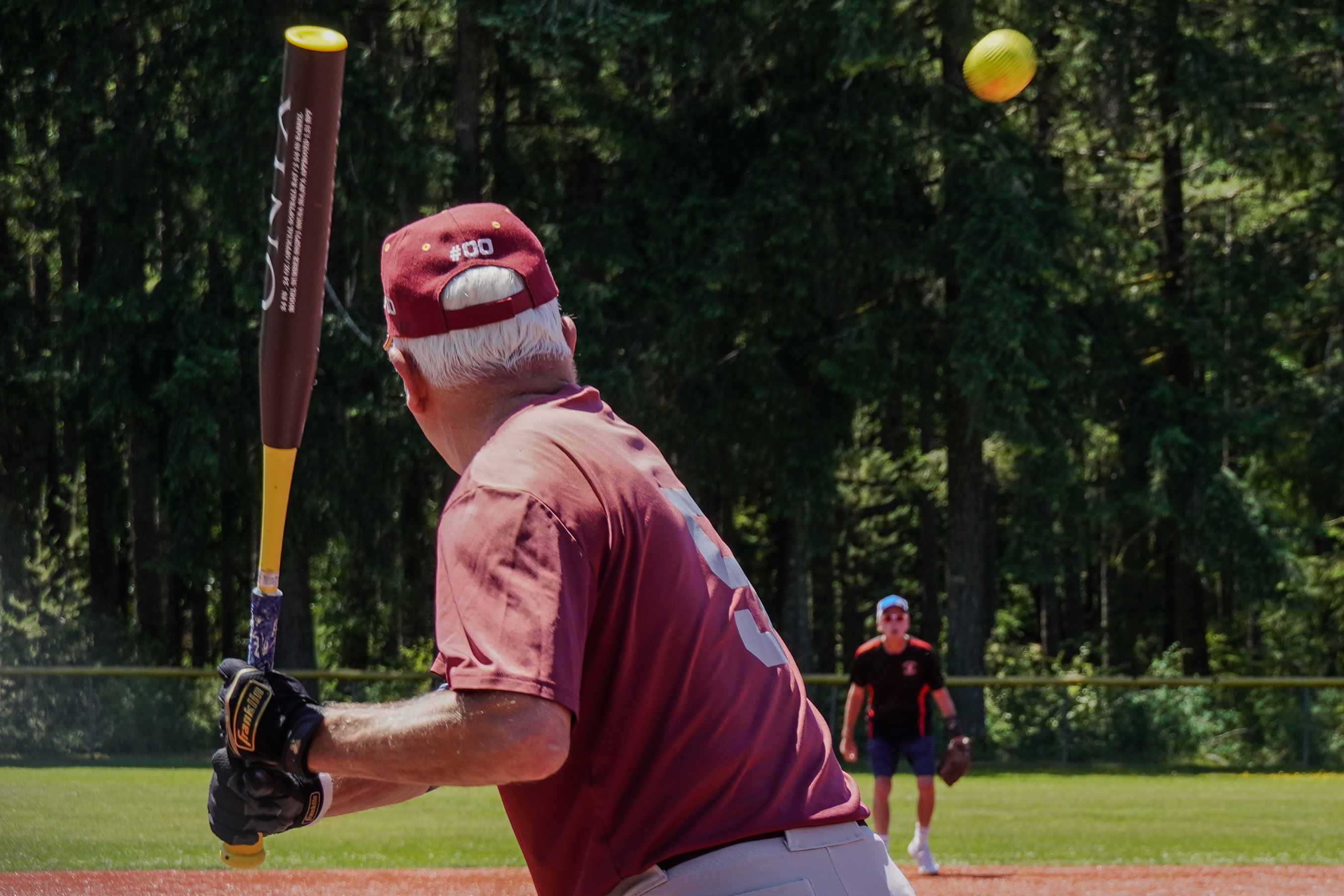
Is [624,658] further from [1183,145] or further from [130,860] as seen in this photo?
[1183,145]

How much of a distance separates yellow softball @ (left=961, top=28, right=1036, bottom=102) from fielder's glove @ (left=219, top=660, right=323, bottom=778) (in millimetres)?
15661

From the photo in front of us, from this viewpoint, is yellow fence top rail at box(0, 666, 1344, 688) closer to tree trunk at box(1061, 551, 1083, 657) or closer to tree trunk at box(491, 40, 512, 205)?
tree trunk at box(491, 40, 512, 205)

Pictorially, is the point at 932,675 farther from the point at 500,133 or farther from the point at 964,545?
the point at 500,133

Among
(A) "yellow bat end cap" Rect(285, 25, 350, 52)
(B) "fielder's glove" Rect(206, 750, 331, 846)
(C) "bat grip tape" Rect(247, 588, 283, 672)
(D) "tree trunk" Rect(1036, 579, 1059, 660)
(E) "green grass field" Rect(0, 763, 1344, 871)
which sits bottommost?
(D) "tree trunk" Rect(1036, 579, 1059, 660)

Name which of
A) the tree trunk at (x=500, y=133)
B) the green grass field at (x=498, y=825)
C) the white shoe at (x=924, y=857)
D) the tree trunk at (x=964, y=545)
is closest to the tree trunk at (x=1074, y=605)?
the tree trunk at (x=964, y=545)

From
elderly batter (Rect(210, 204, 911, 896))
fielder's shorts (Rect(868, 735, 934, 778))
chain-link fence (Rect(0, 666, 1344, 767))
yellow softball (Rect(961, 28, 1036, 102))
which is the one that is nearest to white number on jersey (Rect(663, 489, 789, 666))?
elderly batter (Rect(210, 204, 911, 896))

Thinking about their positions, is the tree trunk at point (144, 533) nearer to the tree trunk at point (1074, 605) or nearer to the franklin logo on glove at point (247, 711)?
the tree trunk at point (1074, 605)

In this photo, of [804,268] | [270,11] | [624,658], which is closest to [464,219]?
[624,658]

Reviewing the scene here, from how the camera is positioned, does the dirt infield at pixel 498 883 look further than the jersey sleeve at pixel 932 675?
No

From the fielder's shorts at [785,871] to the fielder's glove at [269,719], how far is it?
48cm

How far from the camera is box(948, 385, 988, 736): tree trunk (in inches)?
1112

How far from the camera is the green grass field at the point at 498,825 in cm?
1288

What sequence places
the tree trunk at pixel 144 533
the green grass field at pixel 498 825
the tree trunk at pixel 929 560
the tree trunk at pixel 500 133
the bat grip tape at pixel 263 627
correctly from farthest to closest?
the tree trunk at pixel 929 560
the tree trunk at pixel 144 533
the tree trunk at pixel 500 133
the green grass field at pixel 498 825
the bat grip tape at pixel 263 627

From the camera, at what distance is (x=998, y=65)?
17016 mm
